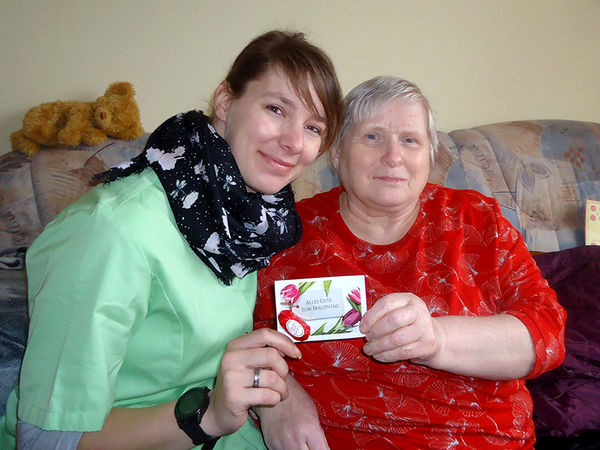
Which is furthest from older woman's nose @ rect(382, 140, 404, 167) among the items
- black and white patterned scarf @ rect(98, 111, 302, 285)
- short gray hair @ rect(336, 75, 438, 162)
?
black and white patterned scarf @ rect(98, 111, 302, 285)

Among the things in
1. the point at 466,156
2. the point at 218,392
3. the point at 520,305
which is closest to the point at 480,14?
the point at 466,156

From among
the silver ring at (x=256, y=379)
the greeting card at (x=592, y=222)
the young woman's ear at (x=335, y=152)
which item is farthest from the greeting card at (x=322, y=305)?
the greeting card at (x=592, y=222)

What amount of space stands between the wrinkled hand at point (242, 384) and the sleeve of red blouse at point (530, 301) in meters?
0.59

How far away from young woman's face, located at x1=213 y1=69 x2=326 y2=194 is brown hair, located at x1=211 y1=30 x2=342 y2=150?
1 cm

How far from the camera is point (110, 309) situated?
0.76 meters

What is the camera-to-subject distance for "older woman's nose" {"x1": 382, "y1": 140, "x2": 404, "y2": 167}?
3.85ft

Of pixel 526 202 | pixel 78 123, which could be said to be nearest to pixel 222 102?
pixel 78 123

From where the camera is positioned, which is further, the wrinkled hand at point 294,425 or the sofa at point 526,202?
the sofa at point 526,202

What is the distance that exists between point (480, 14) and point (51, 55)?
2.16 meters

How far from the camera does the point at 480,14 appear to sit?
2.46 metres

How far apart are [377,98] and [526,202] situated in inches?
47.3

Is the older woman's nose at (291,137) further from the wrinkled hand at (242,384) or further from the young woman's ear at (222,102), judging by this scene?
the wrinkled hand at (242,384)

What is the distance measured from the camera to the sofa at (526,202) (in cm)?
121

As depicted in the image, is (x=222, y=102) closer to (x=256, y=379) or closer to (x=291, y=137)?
(x=291, y=137)
